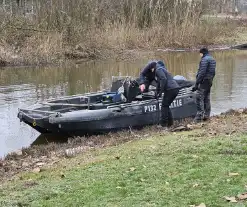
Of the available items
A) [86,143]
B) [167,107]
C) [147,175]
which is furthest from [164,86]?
[147,175]

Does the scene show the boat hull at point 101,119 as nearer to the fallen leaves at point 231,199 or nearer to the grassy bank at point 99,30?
the fallen leaves at point 231,199

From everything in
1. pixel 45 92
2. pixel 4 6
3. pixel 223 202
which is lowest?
pixel 45 92

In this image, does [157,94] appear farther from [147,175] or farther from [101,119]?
[147,175]

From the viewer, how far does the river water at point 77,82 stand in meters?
13.1

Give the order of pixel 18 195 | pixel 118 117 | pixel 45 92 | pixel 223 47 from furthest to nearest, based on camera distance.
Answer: pixel 223 47 → pixel 45 92 → pixel 118 117 → pixel 18 195

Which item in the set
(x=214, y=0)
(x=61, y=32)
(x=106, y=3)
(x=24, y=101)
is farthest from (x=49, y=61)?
(x=214, y=0)

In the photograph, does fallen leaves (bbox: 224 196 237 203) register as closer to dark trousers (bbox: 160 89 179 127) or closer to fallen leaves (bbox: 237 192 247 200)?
fallen leaves (bbox: 237 192 247 200)

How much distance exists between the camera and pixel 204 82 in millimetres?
11219

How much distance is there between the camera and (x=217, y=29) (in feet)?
122

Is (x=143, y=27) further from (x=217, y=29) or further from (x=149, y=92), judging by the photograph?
(x=149, y=92)

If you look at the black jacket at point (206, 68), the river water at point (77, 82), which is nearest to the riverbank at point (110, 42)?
the river water at point (77, 82)

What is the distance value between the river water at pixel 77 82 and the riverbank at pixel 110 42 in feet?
3.82

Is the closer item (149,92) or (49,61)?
(149,92)

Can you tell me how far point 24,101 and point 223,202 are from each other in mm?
12317
